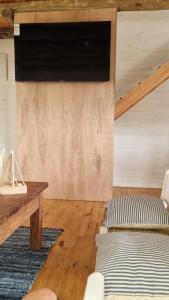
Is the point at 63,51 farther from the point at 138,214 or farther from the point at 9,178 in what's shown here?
the point at 138,214

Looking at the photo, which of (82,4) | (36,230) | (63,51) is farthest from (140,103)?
(36,230)

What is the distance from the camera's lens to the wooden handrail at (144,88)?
3504 millimetres

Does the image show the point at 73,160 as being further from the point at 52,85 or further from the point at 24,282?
the point at 24,282

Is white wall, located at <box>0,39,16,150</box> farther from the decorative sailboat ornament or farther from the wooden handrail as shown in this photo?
the decorative sailboat ornament

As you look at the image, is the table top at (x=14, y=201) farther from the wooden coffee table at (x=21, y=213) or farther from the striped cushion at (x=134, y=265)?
the striped cushion at (x=134, y=265)

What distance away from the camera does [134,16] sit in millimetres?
4328

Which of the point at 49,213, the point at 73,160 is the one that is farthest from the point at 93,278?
the point at 73,160

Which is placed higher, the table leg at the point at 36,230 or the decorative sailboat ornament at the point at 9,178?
the decorative sailboat ornament at the point at 9,178

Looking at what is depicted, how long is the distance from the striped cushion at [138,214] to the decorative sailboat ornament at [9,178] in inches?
27.1

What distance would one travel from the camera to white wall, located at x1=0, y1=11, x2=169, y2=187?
14.3 ft

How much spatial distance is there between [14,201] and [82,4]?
9.76 ft

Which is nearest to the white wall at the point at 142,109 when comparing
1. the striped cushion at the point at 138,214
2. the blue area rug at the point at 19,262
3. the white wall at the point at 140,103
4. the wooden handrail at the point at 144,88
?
the white wall at the point at 140,103

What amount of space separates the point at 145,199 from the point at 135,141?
2.37 meters

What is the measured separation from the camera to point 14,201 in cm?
185
